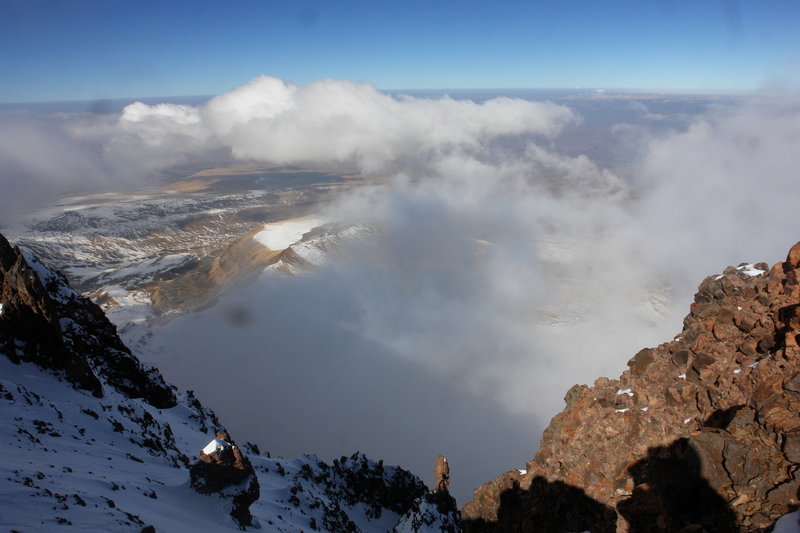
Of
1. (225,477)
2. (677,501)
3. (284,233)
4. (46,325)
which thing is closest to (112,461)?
(225,477)

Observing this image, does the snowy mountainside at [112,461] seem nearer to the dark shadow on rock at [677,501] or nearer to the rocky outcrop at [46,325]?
the rocky outcrop at [46,325]

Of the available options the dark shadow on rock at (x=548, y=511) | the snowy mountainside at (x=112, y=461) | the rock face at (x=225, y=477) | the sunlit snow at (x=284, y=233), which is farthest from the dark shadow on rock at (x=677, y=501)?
the sunlit snow at (x=284, y=233)

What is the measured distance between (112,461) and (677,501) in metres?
22.0

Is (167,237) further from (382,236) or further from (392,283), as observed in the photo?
(392,283)

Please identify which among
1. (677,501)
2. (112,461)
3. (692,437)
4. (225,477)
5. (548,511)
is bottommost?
(548,511)

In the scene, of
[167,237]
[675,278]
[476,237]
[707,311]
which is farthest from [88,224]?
[675,278]

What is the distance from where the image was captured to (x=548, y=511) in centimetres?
1791

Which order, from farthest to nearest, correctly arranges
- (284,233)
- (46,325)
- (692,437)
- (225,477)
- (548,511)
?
(284,233)
(46,325)
(225,477)
(548,511)
(692,437)

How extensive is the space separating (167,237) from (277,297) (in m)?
109

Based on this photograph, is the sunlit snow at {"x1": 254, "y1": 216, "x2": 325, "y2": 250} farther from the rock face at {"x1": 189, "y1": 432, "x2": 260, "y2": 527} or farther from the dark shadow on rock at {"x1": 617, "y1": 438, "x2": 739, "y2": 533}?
the dark shadow on rock at {"x1": 617, "y1": 438, "x2": 739, "y2": 533}

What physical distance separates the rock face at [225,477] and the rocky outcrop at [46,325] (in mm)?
9464

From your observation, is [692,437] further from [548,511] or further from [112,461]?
[112,461]

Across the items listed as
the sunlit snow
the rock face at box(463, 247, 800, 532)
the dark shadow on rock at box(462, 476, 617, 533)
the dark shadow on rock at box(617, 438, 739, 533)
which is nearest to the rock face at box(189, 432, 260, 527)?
the rock face at box(463, 247, 800, 532)

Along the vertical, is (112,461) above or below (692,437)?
below
